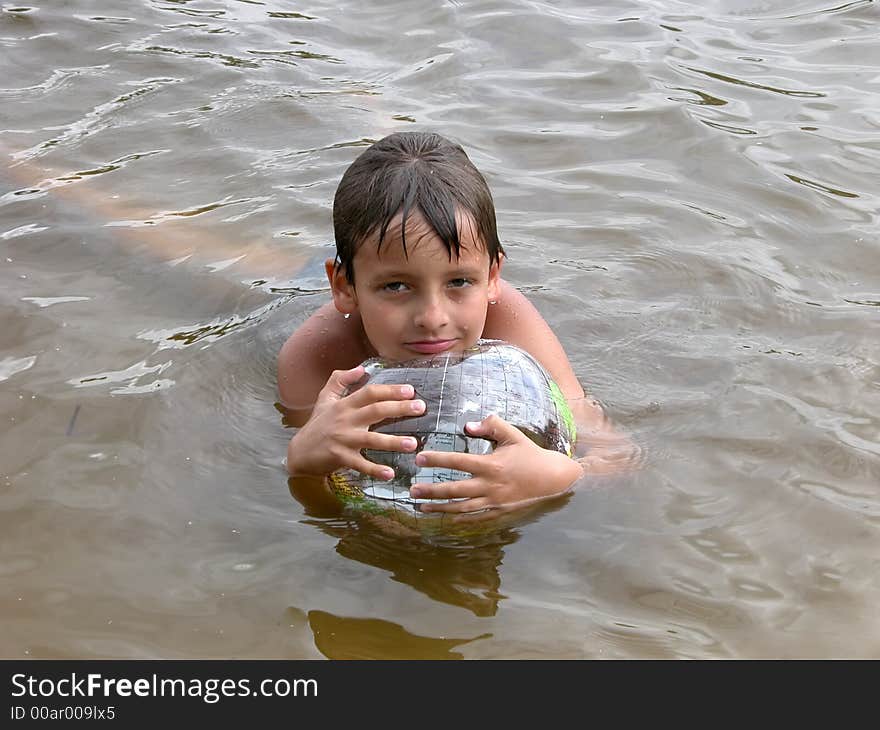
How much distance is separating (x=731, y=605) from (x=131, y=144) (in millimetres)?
5527

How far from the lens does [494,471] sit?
3.74m

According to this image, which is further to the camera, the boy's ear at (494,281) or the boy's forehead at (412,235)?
the boy's ear at (494,281)

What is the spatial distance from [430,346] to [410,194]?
1.78 ft

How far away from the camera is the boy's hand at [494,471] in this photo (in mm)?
3691

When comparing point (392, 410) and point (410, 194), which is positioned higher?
point (410, 194)

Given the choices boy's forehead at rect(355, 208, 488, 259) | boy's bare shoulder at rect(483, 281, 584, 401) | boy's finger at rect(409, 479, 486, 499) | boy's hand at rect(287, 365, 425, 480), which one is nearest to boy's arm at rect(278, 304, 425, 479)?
boy's hand at rect(287, 365, 425, 480)

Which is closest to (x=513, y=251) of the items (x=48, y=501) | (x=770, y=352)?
(x=770, y=352)

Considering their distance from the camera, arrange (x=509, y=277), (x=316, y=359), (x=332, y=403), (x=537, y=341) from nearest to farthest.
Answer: (x=332, y=403)
(x=537, y=341)
(x=316, y=359)
(x=509, y=277)

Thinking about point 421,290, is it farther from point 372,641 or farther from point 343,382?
point 372,641

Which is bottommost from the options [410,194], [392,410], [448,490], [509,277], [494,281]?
[509,277]

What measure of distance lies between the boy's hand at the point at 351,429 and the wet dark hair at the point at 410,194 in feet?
1.79

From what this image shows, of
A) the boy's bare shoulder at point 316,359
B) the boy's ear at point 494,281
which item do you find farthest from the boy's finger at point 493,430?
the boy's bare shoulder at point 316,359

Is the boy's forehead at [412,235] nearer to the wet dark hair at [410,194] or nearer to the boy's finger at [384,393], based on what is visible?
the wet dark hair at [410,194]

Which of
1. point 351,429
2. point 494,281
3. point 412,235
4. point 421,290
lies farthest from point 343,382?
point 494,281
